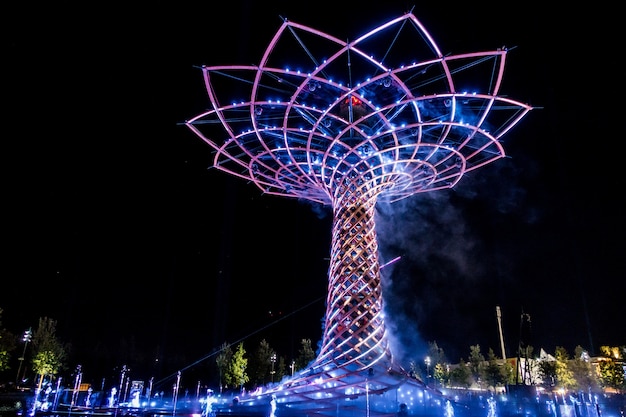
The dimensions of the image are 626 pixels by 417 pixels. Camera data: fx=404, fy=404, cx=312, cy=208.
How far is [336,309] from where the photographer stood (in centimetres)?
1850

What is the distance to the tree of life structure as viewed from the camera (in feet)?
47.5

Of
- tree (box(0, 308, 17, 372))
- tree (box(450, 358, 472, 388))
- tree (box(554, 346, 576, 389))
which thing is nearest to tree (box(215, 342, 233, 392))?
tree (box(0, 308, 17, 372))

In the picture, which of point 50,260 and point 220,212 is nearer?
point 50,260

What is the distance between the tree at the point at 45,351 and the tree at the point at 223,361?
522 inches

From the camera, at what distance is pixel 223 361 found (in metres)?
38.8

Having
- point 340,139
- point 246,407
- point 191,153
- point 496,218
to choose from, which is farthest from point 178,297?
point 496,218

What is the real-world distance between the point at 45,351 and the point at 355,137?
103 feet

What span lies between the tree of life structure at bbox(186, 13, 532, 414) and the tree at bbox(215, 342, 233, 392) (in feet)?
77.0

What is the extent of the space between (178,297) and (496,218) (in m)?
28.7

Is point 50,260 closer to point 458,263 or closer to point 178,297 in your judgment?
point 178,297

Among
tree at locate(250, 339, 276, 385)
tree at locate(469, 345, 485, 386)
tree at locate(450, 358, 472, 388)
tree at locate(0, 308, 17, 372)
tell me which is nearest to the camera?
tree at locate(0, 308, 17, 372)

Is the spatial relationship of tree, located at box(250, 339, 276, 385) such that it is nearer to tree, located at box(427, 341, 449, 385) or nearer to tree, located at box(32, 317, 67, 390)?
tree, located at box(32, 317, 67, 390)

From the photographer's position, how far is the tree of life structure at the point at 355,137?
14.5 metres

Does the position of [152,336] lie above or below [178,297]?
below
